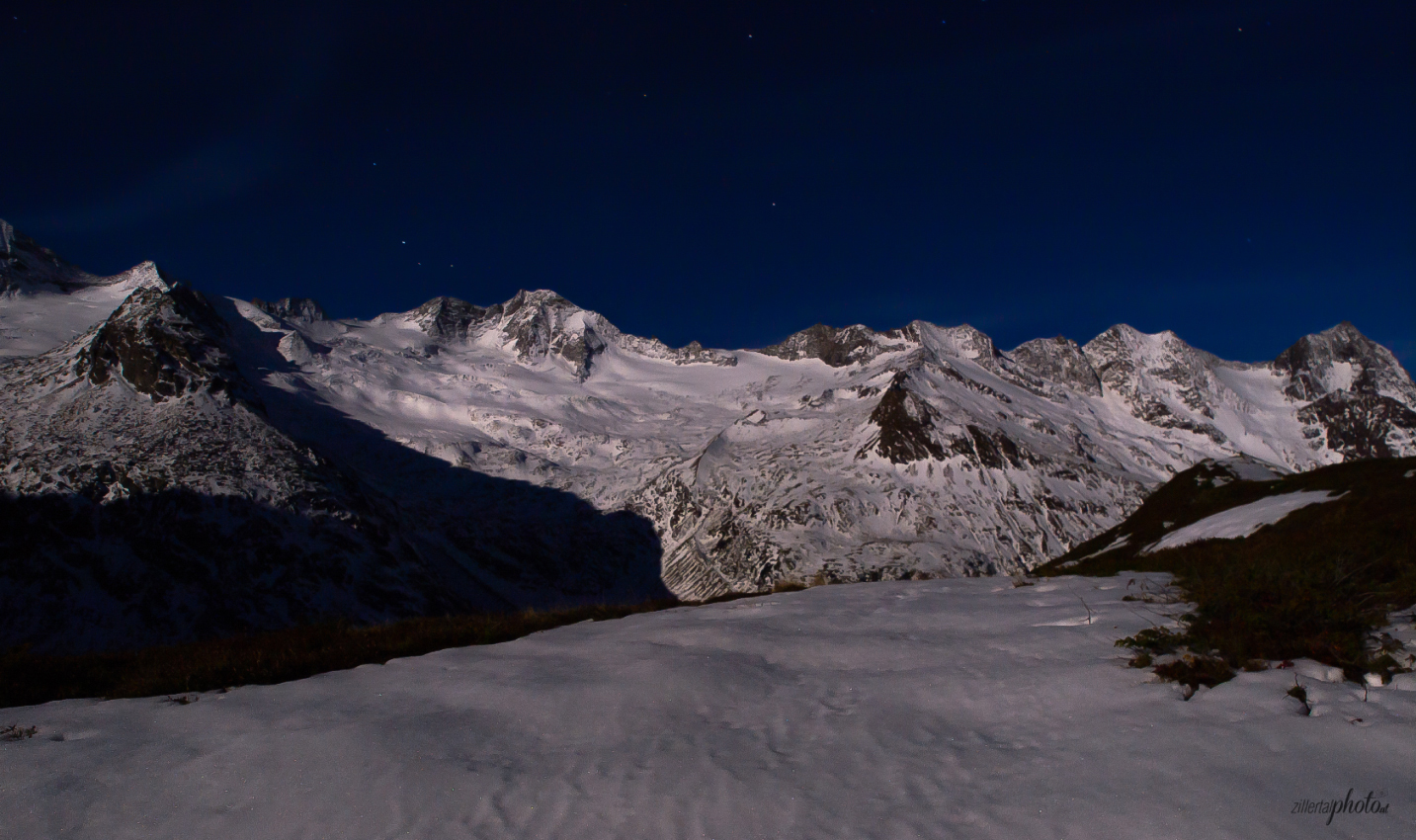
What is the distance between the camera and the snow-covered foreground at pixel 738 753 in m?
5.59

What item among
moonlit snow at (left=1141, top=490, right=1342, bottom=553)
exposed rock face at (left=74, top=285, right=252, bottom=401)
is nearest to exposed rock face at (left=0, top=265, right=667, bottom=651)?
exposed rock face at (left=74, top=285, right=252, bottom=401)

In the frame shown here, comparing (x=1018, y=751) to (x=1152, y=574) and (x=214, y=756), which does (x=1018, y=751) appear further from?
(x=1152, y=574)

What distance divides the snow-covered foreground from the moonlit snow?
15.0 metres

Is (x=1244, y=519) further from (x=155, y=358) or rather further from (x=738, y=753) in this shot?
(x=155, y=358)

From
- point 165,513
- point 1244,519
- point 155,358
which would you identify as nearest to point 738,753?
point 1244,519

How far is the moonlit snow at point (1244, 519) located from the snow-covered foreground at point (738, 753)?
15.0 meters

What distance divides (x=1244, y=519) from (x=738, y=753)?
22000mm

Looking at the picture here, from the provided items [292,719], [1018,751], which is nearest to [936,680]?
[1018,751]

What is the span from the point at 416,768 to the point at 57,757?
3.27 meters

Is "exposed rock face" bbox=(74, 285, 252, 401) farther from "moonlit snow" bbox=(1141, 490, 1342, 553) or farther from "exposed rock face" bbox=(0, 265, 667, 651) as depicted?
"moonlit snow" bbox=(1141, 490, 1342, 553)

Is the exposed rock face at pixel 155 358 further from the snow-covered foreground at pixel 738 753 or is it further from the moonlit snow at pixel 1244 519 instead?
the moonlit snow at pixel 1244 519

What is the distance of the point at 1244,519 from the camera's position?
22.0 m

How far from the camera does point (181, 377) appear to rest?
15062cm

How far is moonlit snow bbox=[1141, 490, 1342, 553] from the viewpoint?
20.5 metres
